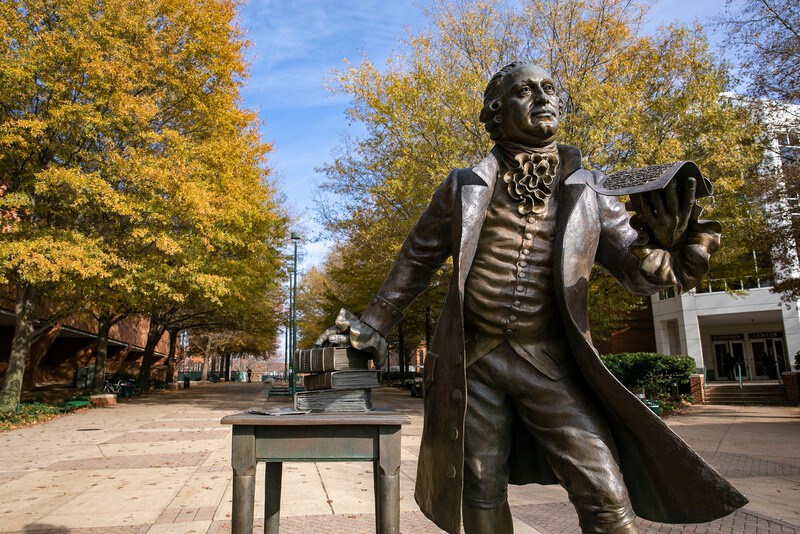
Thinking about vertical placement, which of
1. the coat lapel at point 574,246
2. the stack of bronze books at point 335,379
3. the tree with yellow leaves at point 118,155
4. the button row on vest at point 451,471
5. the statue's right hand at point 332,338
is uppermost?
the tree with yellow leaves at point 118,155

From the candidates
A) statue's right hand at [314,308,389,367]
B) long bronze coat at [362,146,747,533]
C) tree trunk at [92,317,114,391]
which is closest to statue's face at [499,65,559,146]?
long bronze coat at [362,146,747,533]

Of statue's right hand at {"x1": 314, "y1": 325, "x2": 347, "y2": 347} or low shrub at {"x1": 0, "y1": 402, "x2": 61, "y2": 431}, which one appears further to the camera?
low shrub at {"x1": 0, "y1": 402, "x2": 61, "y2": 431}

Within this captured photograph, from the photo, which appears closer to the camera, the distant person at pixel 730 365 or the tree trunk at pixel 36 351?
the tree trunk at pixel 36 351

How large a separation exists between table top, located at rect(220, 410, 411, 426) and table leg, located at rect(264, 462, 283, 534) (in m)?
0.74

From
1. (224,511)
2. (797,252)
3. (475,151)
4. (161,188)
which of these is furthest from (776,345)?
(224,511)

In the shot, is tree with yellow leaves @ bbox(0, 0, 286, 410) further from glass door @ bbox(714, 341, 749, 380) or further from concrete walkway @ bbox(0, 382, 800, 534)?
glass door @ bbox(714, 341, 749, 380)

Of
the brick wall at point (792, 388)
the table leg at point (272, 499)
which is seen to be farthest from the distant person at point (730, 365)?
the table leg at point (272, 499)

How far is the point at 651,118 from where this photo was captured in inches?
557

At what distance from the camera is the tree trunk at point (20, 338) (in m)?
15.1

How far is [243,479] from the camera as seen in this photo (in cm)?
267

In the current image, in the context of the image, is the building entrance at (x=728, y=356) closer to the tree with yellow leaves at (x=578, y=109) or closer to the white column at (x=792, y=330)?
the white column at (x=792, y=330)

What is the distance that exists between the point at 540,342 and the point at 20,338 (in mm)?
16877

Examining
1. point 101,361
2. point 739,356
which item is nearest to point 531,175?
point 101,361

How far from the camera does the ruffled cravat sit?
8.14 feet
